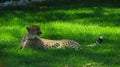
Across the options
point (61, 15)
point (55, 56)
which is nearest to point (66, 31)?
point (61, 15)

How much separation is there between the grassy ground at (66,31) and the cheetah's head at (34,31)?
0.54 metres

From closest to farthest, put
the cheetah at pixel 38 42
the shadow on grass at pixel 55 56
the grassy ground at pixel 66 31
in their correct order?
the shadow on grass at pixel 55 56, the grassy ground at pixel 66 31, the cheetah at pixel 38 42

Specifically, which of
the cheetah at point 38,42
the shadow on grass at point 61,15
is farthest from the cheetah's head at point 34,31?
the shadow on grass at point 61,15

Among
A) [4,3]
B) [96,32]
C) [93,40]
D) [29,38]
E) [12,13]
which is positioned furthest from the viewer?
[4,3]

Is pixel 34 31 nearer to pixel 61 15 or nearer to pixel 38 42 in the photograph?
pixel 38 42

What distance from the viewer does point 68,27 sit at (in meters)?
17.6

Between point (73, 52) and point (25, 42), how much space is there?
4.82 ft

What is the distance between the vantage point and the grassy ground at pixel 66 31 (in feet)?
40.5

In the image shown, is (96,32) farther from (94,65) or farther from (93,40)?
(94,65)

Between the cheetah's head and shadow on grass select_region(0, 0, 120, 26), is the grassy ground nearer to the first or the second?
shadow on grass select_region(0, 0, 120, 26)

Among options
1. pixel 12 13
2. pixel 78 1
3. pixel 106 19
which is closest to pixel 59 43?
pixel 106 19

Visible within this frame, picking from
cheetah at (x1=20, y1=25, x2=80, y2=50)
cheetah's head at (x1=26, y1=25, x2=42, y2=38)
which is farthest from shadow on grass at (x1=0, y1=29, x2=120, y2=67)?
cheetah's head at (x1=26, y1=25, x2=42, y2=38)

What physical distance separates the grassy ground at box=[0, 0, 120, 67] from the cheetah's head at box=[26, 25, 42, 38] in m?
0.54

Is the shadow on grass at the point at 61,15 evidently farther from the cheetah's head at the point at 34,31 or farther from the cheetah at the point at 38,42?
the cheetah's head at the point at 34,31
